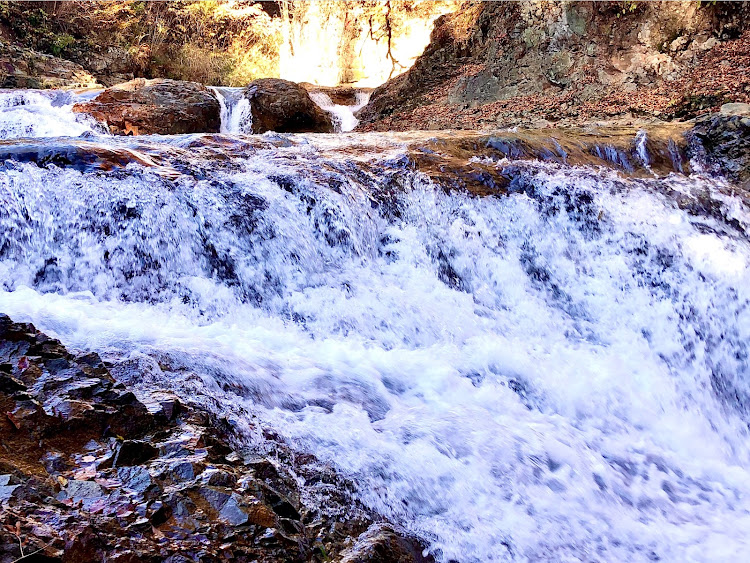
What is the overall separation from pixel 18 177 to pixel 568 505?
168 inches

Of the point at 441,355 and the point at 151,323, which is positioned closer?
the point at 151,323

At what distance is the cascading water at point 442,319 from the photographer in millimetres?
2102

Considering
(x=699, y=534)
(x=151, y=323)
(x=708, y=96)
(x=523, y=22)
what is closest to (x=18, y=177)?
(x=151, y=323)

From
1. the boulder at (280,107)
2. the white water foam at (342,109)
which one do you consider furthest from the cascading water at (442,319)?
the white water foam at (342,109)

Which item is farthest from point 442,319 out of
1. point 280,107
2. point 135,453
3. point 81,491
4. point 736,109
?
point 280,107

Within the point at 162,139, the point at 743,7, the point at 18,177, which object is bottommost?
the point at 18,177

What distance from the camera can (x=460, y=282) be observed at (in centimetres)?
471

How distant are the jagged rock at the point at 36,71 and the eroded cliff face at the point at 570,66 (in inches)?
312

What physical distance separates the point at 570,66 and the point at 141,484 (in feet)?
37.4

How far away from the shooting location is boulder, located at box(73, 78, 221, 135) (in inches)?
359

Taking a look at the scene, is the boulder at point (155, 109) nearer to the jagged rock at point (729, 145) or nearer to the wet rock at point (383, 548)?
the jagged rock at point (729, 145)

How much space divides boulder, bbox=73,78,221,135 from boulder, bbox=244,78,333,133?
94 cm

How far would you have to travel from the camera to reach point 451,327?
3965 millimetres

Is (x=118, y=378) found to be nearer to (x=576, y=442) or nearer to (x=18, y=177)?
(x=576, y=442)
